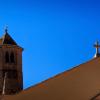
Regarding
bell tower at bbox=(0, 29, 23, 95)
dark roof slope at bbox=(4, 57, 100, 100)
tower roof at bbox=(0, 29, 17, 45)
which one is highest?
tower roof at bbox=(0, 29, 17, 45)

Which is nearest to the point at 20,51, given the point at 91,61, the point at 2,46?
the point at 2,46

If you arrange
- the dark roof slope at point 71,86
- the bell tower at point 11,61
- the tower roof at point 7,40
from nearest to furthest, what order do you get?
the dark roof slope at point 71,86 → the bell tower at point 11,61 → the tower roof at point 7,40

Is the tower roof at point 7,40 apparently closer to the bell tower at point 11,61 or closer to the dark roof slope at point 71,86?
the bell tower at point 11,61

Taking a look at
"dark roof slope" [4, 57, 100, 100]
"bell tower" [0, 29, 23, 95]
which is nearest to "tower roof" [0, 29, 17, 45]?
"bell tower" [0, 29, 23, 95]

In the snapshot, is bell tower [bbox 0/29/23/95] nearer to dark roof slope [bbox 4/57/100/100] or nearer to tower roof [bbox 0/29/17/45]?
tower roof [bbox 0/29/17/45]

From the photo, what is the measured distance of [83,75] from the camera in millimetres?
23391

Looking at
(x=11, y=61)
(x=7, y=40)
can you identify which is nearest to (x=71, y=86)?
(x=11, y=61)

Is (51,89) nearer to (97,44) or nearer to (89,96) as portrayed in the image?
(89,96)

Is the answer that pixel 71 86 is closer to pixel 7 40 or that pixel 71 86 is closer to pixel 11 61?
pixel 11 61

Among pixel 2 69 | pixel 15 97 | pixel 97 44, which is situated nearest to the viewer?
pixel 15 97

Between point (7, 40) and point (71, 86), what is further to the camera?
point (7, 40)

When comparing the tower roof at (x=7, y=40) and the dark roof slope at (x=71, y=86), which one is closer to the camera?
the dark roof slope at (x=71, y=86)

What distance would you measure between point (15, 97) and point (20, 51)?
50.5 metres

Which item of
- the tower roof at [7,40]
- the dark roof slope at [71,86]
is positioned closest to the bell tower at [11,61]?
the tower roof at [7,40]
